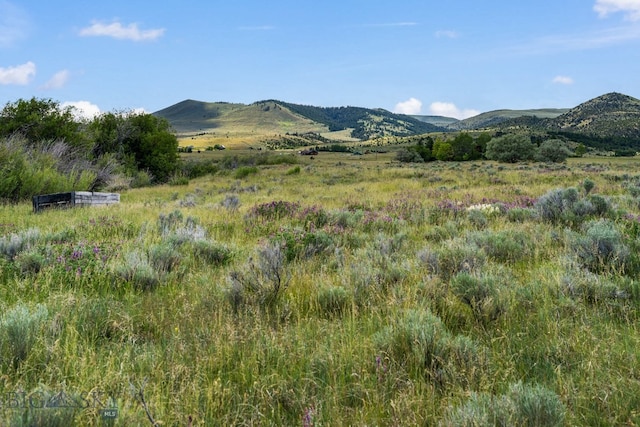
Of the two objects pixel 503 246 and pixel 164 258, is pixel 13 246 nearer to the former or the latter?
pixel 164 258

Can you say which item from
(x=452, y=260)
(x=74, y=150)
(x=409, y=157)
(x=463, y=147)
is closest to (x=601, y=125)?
(x=463, y=147)

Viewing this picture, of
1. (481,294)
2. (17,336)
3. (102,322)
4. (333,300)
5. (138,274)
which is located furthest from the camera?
(138,274)

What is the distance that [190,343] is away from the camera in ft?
9.11

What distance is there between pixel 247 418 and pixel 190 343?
900 mm

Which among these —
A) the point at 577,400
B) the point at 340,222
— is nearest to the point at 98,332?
the point at 577,400

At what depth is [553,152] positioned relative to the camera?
6006 centimetres

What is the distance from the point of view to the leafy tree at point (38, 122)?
71.8 feet

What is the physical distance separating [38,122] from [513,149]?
65648 millimetres

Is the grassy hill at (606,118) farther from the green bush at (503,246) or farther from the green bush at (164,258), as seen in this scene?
the green bush at (164,258)

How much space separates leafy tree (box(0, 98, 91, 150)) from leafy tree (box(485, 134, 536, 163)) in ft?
203

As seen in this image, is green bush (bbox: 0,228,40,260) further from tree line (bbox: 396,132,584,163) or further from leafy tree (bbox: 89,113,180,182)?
tree line (bbox: 396,132,584,163)

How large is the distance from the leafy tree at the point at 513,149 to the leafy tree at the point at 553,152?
4.90ft

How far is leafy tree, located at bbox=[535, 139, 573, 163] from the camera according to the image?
5916 centimetres

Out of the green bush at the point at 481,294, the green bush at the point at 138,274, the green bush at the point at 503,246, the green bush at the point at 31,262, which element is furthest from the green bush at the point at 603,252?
the green bush at the point at 31,262
